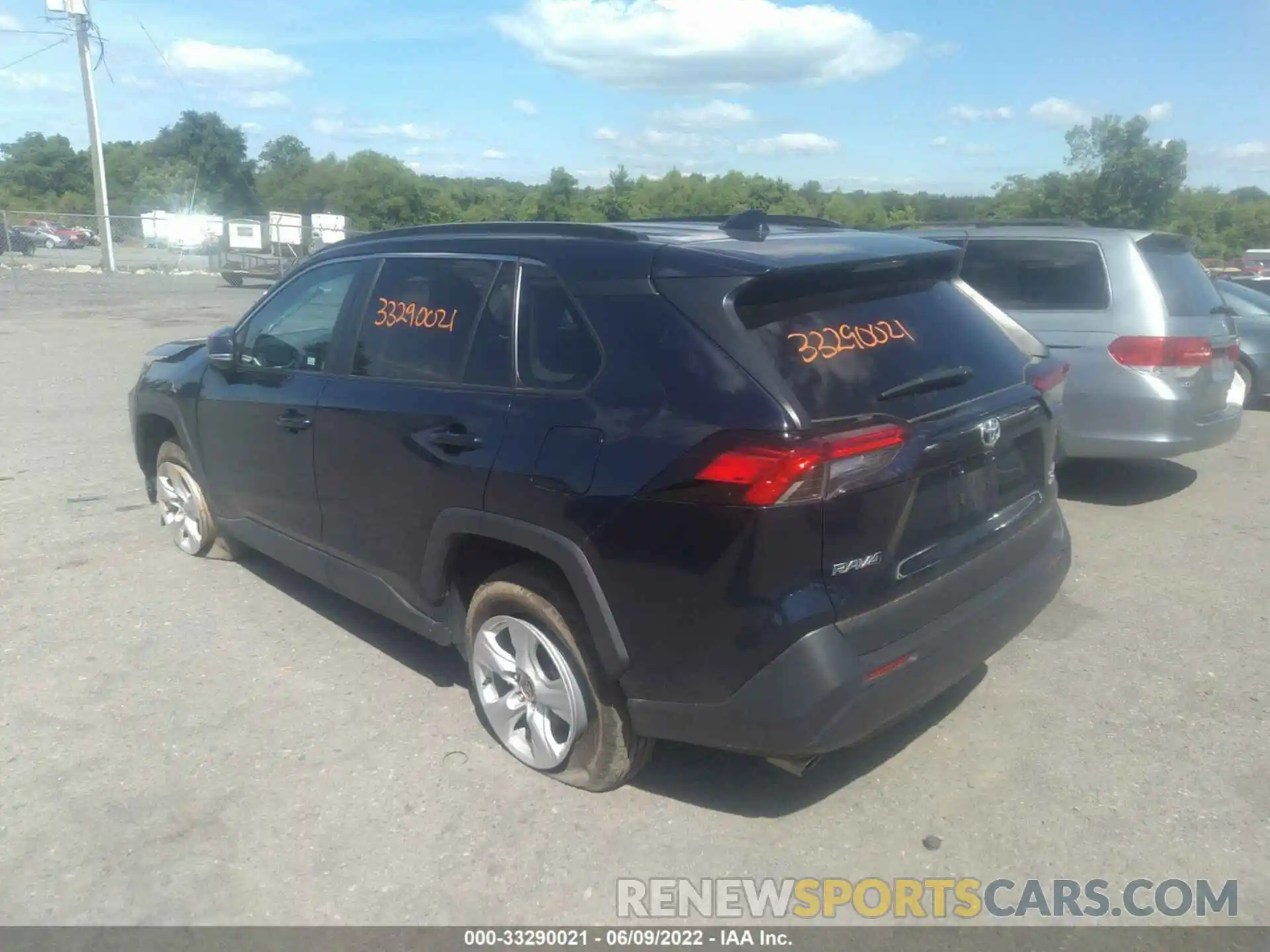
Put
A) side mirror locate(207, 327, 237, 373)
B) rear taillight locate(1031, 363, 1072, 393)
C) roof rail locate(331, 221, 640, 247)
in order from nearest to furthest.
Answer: roof rail locate(331, 221, 640, 247), rear taillight locate(1031, 363, 1072, 393), side mirror locate(207, 327, 237, 373)

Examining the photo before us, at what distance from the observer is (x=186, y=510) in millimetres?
5977

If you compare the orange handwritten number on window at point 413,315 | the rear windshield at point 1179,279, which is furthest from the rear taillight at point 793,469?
the rear windshield at point 1179,279

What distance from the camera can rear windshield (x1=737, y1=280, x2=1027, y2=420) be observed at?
3.06 meters

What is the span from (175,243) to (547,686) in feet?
148

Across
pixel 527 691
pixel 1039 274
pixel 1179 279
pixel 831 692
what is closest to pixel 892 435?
pixel 831 692

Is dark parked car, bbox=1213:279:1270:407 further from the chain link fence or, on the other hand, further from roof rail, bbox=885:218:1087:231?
the chain link fence

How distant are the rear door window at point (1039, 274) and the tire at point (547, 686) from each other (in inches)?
184

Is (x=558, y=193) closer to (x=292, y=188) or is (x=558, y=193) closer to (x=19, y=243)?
(x=292, y=188)

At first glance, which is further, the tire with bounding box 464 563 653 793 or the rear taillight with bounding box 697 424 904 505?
the tire with bounding box 464 563 653 793

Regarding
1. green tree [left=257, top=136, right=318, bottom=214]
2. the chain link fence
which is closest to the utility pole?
the chain link fence

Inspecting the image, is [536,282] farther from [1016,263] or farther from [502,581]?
[1016,263]
